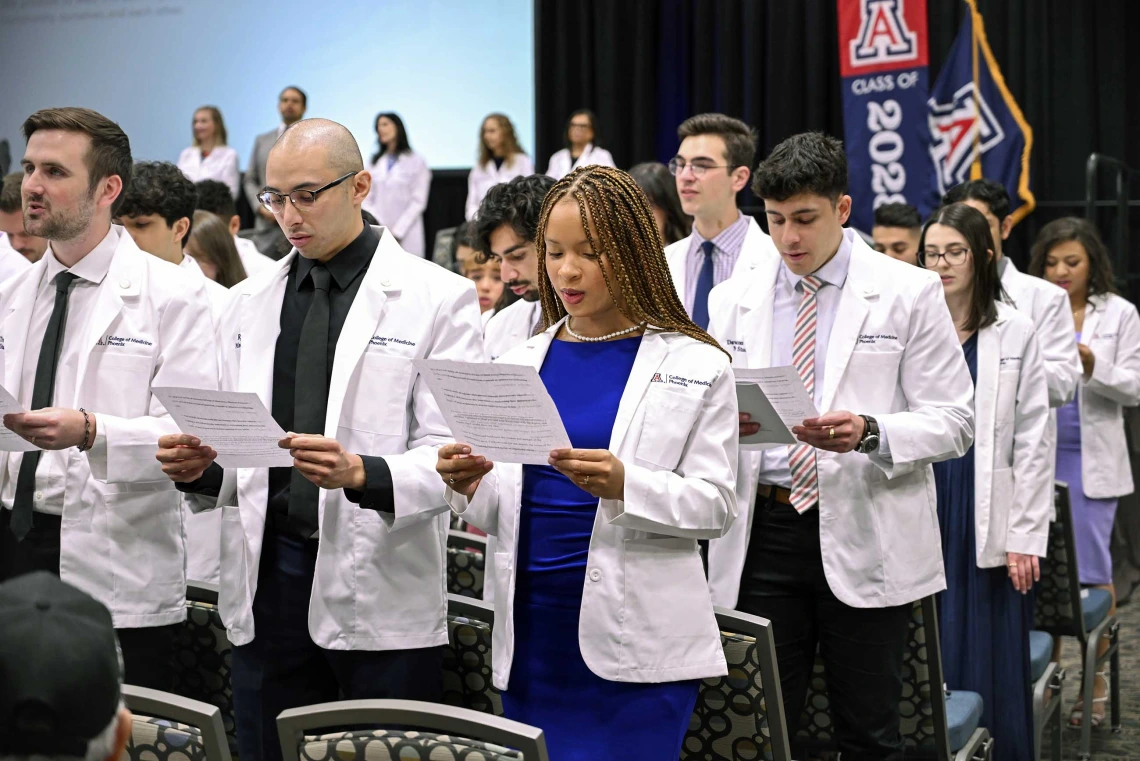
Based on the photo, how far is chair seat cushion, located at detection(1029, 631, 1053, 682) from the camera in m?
3.69

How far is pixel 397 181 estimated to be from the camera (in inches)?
392

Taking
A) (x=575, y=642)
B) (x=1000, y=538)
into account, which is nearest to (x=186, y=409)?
(x=575, y=642)

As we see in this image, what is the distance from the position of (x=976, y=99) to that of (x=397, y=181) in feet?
14.6

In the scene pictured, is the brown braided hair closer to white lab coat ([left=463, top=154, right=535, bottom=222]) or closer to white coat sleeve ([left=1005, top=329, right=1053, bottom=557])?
white coat sleeve ([left=1005, top=329, right=1053, bottom=557])

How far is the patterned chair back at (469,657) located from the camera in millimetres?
2480

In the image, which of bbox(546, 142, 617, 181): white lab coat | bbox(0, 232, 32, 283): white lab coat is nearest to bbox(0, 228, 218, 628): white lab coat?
bbox(0, 232, 32, 283): white lab coat

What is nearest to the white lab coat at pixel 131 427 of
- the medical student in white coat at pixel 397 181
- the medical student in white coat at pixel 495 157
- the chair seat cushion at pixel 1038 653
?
the chair seat cushion at pixel 1038 653

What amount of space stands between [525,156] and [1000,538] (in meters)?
6.58

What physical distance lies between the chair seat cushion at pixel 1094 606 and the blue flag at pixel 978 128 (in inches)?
155

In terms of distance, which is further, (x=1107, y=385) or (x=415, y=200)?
(x=415, y=200)

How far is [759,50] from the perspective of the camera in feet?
29.8

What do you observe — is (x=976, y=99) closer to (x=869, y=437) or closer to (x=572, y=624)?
(x=869, y=437)

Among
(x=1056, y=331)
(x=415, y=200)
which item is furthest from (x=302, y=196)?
(x=415, y=200)

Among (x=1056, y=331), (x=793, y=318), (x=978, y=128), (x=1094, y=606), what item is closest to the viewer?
(x=793, y=318)
